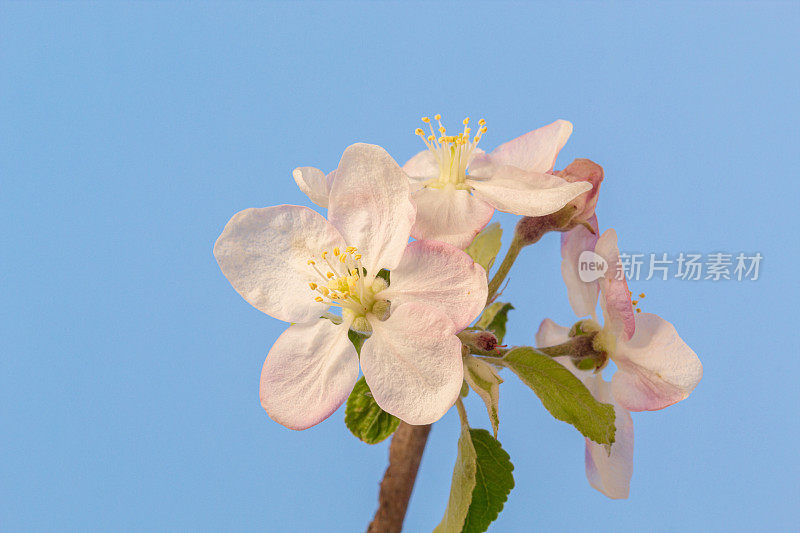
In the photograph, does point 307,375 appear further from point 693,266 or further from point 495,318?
point 693,266

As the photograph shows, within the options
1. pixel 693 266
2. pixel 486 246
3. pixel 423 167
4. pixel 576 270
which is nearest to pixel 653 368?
pixel 576 270

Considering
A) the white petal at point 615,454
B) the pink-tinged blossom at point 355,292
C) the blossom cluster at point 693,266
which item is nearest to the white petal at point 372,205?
the pink-tinged blossom at point 355,292

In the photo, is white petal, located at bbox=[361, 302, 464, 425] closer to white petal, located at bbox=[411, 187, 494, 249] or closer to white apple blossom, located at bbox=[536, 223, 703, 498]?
white petal, located at bbox=[411, 187, 494, 249]

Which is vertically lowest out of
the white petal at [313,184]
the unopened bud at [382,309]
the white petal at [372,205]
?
the unopened bud at [382,309]

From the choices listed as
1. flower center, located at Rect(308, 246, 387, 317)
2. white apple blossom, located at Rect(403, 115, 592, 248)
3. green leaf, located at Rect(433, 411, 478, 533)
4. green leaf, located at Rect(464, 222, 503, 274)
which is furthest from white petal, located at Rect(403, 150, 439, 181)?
green leaf, located at Rect(433, 411, 478, 533)

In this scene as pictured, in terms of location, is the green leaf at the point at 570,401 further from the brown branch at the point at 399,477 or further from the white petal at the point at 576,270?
the brown branch at the point at 399,477

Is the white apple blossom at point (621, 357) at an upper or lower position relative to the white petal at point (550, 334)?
lower
